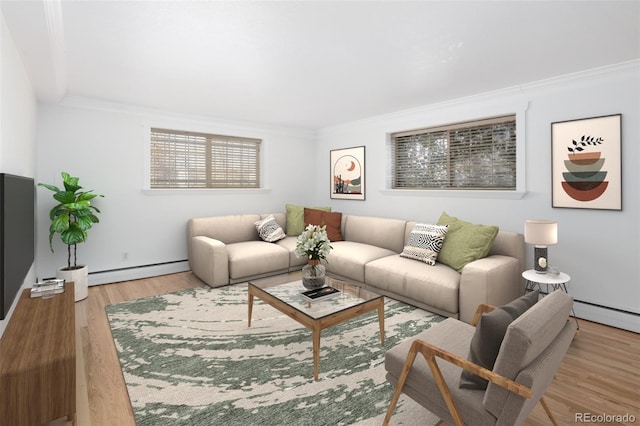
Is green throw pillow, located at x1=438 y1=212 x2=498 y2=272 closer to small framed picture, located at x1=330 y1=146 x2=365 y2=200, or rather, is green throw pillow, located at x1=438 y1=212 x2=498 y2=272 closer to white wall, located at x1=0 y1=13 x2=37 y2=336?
small framed picture, located at x1=330 y1=146 x2=365 y2=200

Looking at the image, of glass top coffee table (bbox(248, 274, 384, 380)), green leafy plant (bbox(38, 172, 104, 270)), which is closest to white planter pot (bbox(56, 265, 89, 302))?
green leafy plant (bbox(38, 172, 104, 270))

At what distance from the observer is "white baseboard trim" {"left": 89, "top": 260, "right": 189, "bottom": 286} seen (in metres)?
4.36

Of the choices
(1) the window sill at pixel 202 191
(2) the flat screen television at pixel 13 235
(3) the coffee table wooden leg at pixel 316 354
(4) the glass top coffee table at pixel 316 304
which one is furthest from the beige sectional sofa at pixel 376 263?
(2) the flat screen television at pixel 13 235

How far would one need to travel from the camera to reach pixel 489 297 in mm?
2992

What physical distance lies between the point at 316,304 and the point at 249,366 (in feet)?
2.23

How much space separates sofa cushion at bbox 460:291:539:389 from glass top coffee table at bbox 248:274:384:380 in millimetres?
1029

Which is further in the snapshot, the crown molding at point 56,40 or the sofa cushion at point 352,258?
the sofa cushion at point 352,258

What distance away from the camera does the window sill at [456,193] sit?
150 inches

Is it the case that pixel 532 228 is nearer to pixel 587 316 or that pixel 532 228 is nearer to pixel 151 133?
pixel 587 316

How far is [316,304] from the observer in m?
2.67

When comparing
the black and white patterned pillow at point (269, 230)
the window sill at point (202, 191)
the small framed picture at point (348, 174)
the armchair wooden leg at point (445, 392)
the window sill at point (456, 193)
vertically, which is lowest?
the armchair wooden leg at point (445, 392)

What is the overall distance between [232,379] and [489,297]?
2310 millimetres

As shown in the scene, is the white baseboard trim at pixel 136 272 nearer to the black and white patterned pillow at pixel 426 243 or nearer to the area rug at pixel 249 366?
the area rug at pixel 249 366

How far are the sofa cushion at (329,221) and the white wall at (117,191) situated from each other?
1.33m
